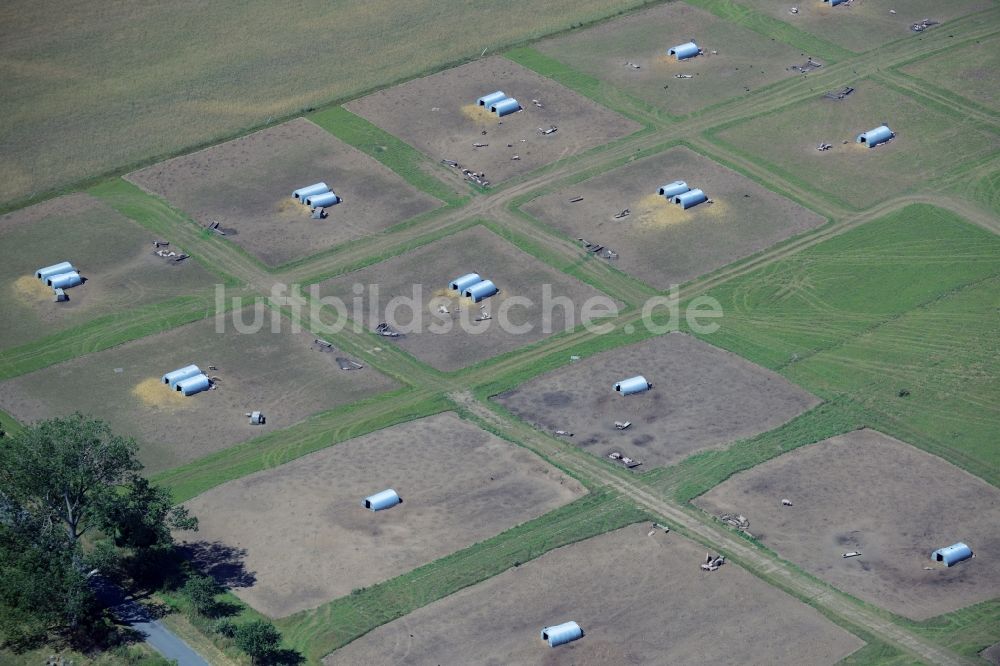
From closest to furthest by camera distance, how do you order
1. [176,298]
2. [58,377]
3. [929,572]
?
[929,572] → [58,377] → [176,298]

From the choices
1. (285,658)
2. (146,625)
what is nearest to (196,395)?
(146,625)

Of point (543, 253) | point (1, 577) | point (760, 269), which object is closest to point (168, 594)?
point (1, 577)

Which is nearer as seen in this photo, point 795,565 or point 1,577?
point 1,577

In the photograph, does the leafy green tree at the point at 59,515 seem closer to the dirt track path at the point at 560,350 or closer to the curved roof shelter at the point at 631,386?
the dirt track path at the point at 560,350

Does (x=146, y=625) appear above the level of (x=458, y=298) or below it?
below

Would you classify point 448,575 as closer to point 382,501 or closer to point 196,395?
point 382,501

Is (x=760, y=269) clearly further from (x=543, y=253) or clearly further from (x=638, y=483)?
(x=638, y=483)

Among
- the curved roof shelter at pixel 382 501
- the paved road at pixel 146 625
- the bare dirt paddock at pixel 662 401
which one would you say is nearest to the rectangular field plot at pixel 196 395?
the curved roof shelter at pixel 382 501
